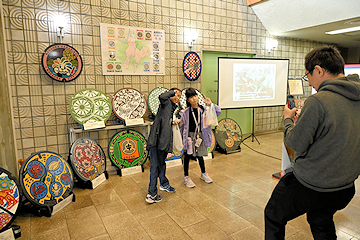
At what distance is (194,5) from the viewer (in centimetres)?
450

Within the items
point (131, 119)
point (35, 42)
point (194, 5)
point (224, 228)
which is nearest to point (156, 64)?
point (131, 119)

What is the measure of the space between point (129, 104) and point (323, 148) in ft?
9.81

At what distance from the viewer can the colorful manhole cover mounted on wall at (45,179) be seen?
2.25m

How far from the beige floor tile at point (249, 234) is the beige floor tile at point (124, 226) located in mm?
758

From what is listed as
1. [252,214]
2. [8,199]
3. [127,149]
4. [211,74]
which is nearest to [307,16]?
[211,74]

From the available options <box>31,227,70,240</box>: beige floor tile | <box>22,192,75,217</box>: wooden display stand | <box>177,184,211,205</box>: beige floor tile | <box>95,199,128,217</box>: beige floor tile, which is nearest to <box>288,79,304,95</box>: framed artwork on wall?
<box>177,184,211,205</box>: beige floor tile

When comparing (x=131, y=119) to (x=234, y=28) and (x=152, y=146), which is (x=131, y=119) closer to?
(x=152, y=146)

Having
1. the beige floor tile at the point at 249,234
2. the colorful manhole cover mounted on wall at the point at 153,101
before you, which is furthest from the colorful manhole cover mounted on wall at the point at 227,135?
the beige floor tile at the point at 249,234

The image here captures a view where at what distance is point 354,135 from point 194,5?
4122 millimetres

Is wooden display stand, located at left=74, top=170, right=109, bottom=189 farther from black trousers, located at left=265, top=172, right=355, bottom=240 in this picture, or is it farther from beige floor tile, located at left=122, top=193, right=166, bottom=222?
black trousers, located at left=265, top=172, right=355, bottom=240

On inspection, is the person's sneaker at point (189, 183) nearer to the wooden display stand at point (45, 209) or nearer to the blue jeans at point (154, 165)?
the blue jeans at point (154, 165)

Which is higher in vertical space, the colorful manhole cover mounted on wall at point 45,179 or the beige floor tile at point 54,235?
the colorful manhole cover mounted on wall at point 45,179

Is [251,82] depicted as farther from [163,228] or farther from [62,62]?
[163,228]

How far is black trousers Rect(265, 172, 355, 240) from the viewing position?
1.23m
